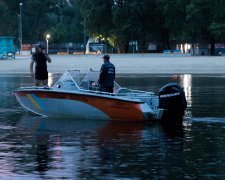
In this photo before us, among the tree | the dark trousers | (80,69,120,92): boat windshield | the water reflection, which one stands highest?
the tree

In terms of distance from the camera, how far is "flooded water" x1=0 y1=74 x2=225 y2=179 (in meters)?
8.83

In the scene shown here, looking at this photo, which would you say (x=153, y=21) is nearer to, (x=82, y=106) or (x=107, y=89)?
(x=107, y=89)

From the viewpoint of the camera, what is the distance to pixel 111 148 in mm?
10898

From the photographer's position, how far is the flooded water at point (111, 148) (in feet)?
29.0

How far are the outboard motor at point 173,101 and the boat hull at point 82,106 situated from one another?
36 centimetres

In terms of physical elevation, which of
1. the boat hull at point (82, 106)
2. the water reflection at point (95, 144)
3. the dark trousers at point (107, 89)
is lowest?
the water reflection at point (95, 144)

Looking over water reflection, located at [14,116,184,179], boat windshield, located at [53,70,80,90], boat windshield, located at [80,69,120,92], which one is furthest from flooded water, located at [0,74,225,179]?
boat windshield, located at [80,69,120,92]

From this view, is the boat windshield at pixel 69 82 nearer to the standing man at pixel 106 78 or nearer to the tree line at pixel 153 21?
the standing man at pixel 106 78

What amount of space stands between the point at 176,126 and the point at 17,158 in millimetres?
5113

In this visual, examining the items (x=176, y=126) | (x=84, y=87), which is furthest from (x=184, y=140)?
(x=84, y=87)

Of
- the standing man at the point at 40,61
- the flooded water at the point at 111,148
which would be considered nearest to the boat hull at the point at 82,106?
the flooded water at the point at 111,148

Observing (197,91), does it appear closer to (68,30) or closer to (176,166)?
(176,166)

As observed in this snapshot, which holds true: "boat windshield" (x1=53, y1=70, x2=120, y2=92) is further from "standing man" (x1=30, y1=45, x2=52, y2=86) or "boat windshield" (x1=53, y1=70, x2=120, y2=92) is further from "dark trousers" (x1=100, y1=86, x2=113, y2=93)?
"standing man" (x1=30, y1=45, x2=52, y2=86)

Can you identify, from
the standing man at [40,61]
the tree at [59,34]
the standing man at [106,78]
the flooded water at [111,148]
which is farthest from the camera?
the tree at [59,34]
